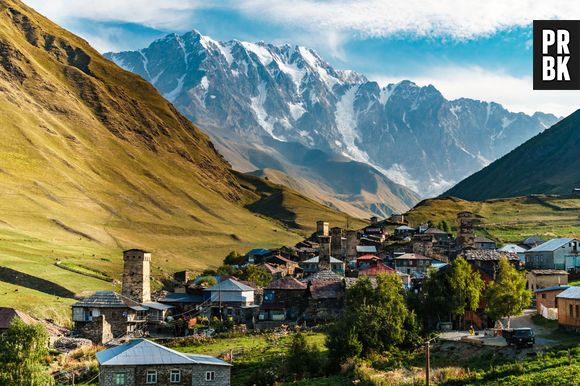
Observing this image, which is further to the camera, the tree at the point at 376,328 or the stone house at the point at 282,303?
the stone house at the point at 282,303

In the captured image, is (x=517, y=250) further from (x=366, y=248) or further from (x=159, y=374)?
(x=159, y=374)

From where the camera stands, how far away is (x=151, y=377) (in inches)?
1993

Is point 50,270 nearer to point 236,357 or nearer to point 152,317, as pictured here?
point 152,317

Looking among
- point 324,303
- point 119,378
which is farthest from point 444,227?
point 119,378

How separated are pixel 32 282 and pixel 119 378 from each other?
183ft

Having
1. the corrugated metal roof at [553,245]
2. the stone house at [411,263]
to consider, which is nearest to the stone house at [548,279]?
the corrugated metal roof at [553,245]

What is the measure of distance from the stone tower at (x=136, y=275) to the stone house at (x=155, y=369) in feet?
147

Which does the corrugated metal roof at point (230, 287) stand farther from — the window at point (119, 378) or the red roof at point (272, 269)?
the window at point (119, 378)

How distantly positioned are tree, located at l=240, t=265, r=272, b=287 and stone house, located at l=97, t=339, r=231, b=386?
203 ft

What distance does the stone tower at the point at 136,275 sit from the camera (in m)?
96.2

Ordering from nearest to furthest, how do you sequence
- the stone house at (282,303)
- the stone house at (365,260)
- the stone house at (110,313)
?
the stone house at (110,313) < the stone house at (282,303) < the stone house at (365,260)

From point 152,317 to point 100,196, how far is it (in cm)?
11353

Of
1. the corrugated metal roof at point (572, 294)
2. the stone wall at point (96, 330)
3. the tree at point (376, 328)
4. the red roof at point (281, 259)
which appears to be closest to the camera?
the corrugated metal roof at point (572, 294)

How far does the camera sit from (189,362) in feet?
167
